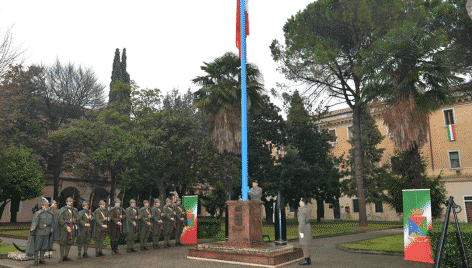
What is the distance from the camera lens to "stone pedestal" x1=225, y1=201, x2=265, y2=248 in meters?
10.6

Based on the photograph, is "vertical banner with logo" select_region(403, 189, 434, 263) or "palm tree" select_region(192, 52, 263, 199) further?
"palm tree" select_region(192, 52, 263, 199)

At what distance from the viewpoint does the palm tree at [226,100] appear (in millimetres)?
20688

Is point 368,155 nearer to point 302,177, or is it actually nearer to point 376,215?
point 376,215

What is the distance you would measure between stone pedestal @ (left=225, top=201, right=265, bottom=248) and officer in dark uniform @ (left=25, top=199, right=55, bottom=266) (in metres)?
5.39

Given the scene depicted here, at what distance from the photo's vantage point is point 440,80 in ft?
54.6

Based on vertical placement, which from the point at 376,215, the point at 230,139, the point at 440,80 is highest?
the point at 440,80

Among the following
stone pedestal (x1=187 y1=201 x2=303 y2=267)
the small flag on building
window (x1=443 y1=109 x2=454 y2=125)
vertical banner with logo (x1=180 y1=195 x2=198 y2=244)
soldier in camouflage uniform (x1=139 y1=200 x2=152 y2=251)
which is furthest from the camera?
window (x1=443 y1=109 x2=454 y2=125)

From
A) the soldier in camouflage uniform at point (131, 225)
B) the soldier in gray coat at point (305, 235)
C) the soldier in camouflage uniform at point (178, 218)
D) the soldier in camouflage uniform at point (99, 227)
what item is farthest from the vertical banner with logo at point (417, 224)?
the soldier in camouflage uniform at point (99, 227)

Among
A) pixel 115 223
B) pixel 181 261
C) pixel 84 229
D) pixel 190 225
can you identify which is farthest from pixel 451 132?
pixel 84 229

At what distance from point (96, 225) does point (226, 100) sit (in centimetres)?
1157

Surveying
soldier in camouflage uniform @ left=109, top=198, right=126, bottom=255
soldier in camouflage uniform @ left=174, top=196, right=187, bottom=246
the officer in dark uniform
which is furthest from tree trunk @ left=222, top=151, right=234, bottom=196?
the officer in dark uniform

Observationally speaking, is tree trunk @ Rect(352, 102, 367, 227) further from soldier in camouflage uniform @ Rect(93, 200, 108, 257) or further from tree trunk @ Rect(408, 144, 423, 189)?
soldier in camouflage uniform @ Rect(93, 200, 108, 257)

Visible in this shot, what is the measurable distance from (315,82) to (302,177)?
321 inches

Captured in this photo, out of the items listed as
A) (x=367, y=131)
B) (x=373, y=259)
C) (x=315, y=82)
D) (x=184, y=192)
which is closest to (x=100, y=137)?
(x=184, y=192)
